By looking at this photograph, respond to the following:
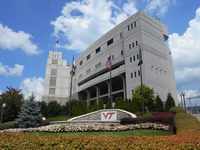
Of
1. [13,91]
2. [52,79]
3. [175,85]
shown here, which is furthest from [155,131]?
[52,79]

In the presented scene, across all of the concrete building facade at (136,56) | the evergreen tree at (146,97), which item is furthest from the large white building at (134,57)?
the evergreen tree at (146,97)

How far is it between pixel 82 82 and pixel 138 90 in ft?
99.6

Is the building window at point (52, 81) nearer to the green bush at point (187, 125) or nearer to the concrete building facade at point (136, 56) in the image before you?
the concrete building facade at point (136, 56)

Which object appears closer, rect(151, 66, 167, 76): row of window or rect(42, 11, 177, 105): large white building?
rect(42, 11, 177, 105): large white building

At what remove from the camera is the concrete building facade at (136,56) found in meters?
41.3

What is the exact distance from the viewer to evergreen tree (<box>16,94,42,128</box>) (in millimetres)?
20969

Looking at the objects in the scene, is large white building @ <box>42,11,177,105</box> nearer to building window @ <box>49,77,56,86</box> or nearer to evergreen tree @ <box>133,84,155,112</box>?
evergreen tree @ <box>133,84,155,112</box>

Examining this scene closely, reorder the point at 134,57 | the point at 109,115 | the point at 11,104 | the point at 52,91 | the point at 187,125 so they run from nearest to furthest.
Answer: the point at 187,125, the point at 109,115, the point at 11,104, the point at 134,57, the point at 52,91

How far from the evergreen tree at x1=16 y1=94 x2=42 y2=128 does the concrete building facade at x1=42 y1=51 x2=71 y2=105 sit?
201 ft

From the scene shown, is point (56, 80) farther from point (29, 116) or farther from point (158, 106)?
point (29, 116)

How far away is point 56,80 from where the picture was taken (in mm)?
86062

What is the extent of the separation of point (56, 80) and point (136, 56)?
51.4m

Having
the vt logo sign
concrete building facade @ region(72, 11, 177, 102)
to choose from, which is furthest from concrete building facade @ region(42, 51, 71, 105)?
the vt logo sign

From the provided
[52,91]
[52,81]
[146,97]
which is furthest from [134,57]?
[52,81]
